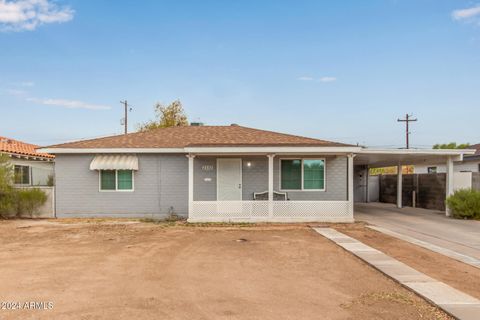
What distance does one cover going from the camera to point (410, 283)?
5.25 metres

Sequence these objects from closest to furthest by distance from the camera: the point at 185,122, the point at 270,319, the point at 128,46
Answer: the point at 270,319 < the point at 128,46 < the point at 185,122

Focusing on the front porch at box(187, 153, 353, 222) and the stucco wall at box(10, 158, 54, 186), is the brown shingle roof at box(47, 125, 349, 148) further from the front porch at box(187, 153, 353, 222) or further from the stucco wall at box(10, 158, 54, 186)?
the stucco wall at box(10, 158, 54, 186)

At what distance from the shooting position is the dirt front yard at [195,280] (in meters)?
4.22

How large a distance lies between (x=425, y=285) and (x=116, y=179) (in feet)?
38.3

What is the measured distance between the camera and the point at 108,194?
1359cm

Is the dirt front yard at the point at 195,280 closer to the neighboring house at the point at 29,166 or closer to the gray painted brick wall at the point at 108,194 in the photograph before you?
the gray painted brick wall at the point at 108,194

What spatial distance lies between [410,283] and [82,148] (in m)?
12.4

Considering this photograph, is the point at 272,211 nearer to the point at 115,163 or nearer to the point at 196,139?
the point at 196,139

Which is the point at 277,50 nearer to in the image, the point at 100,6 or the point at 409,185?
the point at 100,6

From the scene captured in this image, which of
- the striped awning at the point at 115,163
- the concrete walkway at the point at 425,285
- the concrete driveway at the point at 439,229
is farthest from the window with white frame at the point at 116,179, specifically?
the concrete driveway at the point at 439,229

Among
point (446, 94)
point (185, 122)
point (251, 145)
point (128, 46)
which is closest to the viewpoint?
point (251, 145)

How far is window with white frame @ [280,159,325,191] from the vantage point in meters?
13.8

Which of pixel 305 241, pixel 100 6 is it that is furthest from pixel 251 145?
pixel 100 6

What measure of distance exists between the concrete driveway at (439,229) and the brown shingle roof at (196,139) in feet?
12.3
